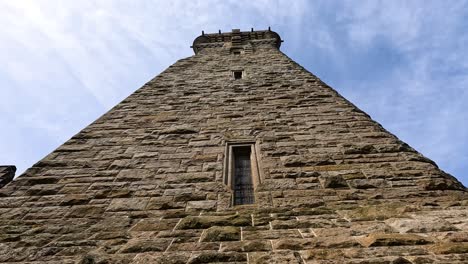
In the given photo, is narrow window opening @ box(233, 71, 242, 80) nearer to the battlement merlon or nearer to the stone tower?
the stone tower

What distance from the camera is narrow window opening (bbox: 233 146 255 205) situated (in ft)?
11.6

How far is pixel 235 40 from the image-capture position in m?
11.7

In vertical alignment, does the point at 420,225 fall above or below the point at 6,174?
below

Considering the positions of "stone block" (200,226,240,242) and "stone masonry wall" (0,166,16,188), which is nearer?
"stone block" (200,226,240,242)

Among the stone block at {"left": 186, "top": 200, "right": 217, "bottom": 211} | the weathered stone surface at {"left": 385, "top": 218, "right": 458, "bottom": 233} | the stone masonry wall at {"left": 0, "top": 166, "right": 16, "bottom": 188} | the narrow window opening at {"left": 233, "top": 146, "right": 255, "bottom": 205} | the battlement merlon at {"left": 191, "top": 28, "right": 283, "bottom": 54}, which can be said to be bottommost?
the weathered stone surface at {"left": 385, "top": 218, "right": 458, "bottom": 233}

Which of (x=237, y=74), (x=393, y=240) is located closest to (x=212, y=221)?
(x=393, y=240)

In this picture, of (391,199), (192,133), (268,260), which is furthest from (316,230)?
(192,133)

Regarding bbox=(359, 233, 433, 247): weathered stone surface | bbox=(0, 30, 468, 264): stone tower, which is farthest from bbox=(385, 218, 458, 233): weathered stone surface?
bbox=(359, 233, 433, 247): weathered stone surface

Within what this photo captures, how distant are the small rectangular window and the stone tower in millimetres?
18

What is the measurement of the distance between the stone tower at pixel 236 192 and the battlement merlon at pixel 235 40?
6.05 meters

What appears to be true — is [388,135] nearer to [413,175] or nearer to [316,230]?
[413,175]

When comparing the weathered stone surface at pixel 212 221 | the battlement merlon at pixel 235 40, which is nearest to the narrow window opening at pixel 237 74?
the battlement merlon at pixel 235 40

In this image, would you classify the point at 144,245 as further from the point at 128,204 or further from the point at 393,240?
the point at 393,240

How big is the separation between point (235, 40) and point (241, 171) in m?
8.51
